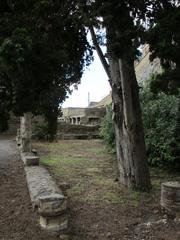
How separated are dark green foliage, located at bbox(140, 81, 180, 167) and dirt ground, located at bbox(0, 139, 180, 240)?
0.58 metres

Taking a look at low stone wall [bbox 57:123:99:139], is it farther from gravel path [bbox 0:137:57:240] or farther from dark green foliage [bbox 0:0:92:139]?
dark green foliage [bbox 0:0:92:139]

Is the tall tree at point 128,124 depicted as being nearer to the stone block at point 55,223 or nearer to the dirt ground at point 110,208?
the dirt ground at point 110,208

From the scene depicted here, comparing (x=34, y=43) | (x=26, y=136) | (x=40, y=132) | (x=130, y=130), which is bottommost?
(x=26, y=136)

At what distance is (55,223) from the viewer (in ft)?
18.3

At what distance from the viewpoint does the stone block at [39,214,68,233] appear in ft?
18.1

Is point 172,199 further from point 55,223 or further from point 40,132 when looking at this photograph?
point 40,132

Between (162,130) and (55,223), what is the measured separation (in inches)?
229

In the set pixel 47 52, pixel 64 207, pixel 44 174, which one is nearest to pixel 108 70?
pixel 47 52

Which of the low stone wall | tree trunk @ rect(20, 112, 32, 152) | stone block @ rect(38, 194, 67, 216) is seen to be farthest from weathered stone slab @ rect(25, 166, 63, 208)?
the low stone wall

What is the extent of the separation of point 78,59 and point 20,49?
3.40m

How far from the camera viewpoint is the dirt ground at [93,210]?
568 centimetres

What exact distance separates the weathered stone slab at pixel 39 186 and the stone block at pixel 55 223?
31 cm

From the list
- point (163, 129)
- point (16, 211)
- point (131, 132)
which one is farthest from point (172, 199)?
point (163, 129)

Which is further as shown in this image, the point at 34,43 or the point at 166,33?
the point at 34,43
